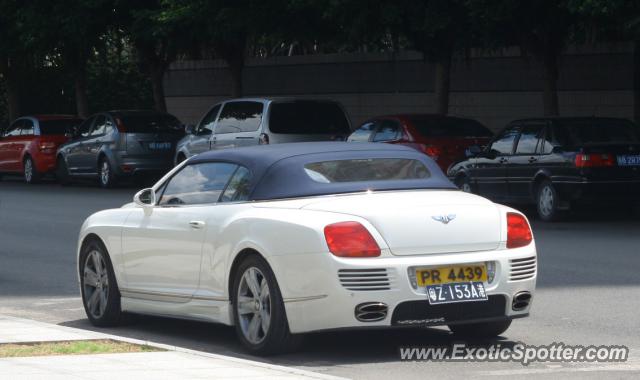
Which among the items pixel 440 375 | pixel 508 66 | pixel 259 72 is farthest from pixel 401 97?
pixel 440 375

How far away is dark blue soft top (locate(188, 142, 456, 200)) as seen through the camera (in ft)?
31.2

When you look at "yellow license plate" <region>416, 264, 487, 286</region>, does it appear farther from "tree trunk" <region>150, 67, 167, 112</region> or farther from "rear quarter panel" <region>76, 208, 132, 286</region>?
"tree trunk" <region>150, 67, 167, 112</region>

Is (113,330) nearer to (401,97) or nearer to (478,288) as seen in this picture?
(478,288)

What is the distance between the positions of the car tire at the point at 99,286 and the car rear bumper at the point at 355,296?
7.77ft

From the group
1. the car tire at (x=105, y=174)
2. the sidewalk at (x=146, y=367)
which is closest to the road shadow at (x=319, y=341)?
the sidewalk at (x=146, y=367)

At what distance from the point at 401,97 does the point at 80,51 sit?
30.2 feet

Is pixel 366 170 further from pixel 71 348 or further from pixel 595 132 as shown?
pixel 595 132

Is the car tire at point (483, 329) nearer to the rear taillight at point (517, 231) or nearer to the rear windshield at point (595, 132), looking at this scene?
the rear taillight at point (517, 231)

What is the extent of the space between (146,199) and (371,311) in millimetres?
2589

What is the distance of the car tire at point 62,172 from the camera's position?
Answer: 1291 inches

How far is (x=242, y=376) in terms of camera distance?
7.85m

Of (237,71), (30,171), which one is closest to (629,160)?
(237,71)

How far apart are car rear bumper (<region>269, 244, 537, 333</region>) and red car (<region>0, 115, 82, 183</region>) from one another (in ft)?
84.6

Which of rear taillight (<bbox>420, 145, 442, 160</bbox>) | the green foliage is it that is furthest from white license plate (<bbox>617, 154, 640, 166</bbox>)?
rear taillight (<bbox>420, 145, 442, 160</bbox>)
